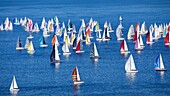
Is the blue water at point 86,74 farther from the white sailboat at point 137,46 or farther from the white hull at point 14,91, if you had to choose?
the white sailboat at point 137,46

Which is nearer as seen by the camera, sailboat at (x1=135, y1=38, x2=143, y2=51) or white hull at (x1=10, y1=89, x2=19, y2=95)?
white hull at (x1=10, y1=89, x2=19, y2=95)

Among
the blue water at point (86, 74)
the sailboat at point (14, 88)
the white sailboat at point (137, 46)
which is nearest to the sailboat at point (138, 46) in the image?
the white sailboat at point (137, 46)

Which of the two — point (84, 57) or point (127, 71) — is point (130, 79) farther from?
point (84, 57)

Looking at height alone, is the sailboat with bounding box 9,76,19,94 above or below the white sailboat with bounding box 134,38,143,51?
below

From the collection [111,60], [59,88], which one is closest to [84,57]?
[111,60]

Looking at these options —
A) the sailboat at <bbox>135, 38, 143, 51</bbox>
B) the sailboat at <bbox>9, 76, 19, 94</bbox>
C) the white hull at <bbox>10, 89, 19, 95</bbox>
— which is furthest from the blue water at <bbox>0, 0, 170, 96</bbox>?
the sailboat at <bbox>135, 38, 143, 51</bbox>

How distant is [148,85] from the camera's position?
383 feet

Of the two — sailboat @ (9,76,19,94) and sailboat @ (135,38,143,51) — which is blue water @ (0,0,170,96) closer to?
sailboat @ (9,76,19,94)

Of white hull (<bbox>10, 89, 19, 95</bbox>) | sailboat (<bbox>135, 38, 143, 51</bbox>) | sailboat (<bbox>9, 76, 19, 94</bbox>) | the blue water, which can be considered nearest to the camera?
Answer: white hull (<bbox>10, 89, 19, 95</bbox>)

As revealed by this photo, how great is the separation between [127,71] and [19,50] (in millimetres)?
41758

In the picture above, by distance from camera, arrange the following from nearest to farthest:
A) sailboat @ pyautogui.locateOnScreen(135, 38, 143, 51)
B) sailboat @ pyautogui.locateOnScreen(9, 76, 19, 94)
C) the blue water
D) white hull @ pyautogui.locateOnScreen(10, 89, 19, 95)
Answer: white hull @ pyautogui.locateOnScreen(10, 89, 19, 95)
sailboat @ pyautogui.locateOnScreen(9, 76, 19, 94)
the blue water
sailboat @ pyautogui.locateOnScreen(135, 38, 143, 51)

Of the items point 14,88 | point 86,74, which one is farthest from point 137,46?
point 14,88

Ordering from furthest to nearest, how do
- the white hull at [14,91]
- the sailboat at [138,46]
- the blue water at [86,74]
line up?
the sailboat at [138,46]
the blue water at [86,74]
the white hull at [14,91]

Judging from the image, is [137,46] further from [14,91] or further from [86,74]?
[14,91]
